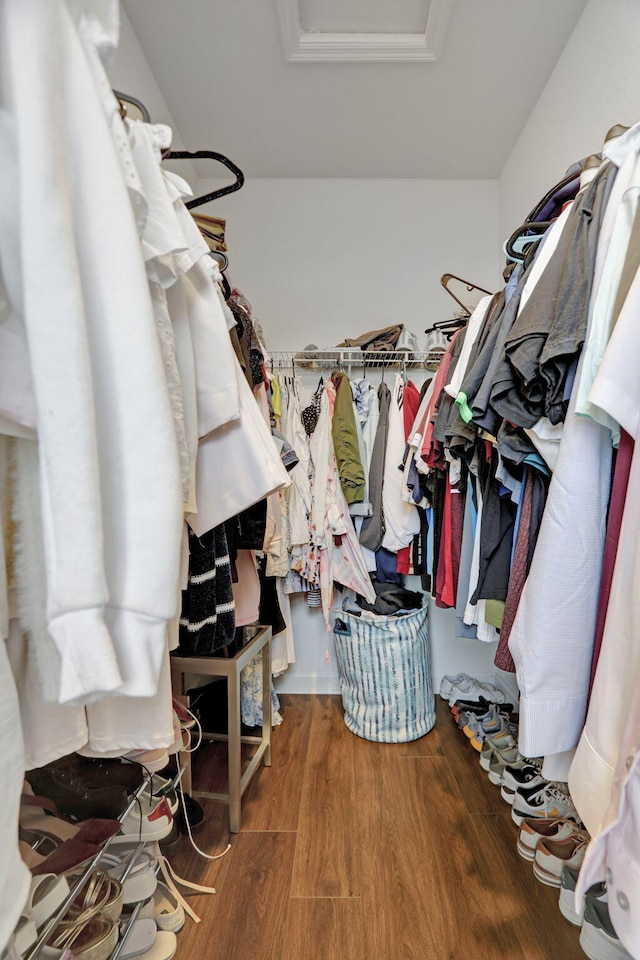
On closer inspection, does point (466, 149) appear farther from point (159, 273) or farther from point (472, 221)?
point (159, 273)

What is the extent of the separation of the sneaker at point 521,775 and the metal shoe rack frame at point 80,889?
42.4 inches

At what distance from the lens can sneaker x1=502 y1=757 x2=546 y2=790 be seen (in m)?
1.53

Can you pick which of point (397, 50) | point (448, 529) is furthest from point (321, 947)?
point (397, 50)

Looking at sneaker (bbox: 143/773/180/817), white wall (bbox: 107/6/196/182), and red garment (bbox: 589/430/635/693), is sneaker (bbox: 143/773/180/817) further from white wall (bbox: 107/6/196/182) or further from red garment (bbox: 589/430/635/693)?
white wall (bbox: 107/6/196/182)

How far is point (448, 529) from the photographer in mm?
1576

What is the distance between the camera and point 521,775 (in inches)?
61.6

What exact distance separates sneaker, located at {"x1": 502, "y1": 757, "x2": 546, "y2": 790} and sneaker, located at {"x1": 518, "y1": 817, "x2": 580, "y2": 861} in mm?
139

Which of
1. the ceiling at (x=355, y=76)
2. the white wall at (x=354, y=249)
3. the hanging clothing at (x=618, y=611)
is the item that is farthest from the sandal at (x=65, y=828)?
the ceiling at (x=355, y=76)

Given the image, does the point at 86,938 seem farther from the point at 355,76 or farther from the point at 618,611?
the point at 355,76

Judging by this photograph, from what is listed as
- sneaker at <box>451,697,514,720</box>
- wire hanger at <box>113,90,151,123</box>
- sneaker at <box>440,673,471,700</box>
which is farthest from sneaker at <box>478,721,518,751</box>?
wire hanger at <box>113,90,151,123</box>

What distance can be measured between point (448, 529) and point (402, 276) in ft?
4.60

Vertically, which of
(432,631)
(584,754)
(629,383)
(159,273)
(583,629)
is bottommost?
(432,631)

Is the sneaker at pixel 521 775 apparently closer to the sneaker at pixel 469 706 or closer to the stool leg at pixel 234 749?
the sneaker at pixel 469 706

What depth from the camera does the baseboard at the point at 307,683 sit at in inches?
94.2
